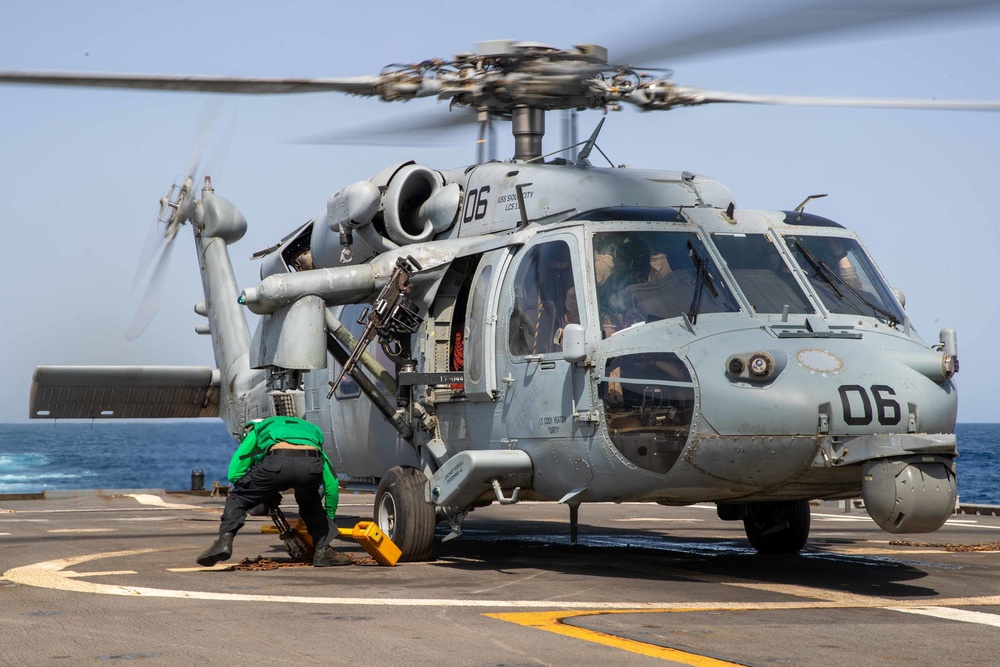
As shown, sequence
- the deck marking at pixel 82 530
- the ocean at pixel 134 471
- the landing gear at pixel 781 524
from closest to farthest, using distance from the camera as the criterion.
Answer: the landing gear at pixel 781 524 → the deck marking at pixel 82 530 → the ocean at pixel 134 471

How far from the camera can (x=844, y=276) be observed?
1027 centimetres

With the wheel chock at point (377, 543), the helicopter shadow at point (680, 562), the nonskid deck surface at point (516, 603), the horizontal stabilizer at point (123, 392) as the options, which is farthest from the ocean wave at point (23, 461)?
the wheel chock at point (377, 543)

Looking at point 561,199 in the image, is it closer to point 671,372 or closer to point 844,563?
point 671,372

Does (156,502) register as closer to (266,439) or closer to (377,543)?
(266,439)

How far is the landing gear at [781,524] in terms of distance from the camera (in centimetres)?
1212

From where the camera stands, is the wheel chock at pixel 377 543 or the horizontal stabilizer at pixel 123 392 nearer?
the wheel chock at pixel 377 543

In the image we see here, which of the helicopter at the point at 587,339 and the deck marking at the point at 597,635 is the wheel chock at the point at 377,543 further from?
the deck marking at the point at 597,635

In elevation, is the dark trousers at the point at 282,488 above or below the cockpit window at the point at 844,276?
below

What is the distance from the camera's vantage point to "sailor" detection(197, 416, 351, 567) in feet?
34.8

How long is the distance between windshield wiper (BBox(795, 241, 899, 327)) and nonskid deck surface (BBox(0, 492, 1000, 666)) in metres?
2.09

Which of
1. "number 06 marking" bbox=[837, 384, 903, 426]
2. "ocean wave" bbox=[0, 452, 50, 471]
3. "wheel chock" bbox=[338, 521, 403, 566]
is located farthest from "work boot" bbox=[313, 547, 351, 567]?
"ocean wave" bbox=[0, 452, 50, 471]

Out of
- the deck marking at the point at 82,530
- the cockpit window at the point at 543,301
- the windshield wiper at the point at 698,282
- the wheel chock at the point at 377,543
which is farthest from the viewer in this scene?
the deck marking at the point at 82,530

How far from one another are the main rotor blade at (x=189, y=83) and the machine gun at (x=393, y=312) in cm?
176

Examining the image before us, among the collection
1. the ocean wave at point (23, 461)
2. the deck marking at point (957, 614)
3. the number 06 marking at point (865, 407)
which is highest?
the number 06 marking at point (865, 407)
